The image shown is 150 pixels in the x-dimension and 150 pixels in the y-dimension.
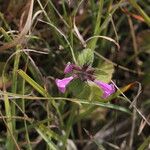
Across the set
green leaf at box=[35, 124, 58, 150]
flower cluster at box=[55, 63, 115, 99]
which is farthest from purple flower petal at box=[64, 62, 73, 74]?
green leaf at box=[35, 124, 58, 150]

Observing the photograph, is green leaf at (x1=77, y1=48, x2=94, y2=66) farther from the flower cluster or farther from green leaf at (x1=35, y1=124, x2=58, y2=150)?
green leaf at (x1=35, y1=124, x2=58, y2=150)

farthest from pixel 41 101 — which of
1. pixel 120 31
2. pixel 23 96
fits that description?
pixel 120 31

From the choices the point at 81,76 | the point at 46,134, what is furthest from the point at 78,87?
the point at 46,134

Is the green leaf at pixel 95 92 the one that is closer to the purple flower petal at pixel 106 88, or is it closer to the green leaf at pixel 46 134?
the purple flower petal at pixel 106 88

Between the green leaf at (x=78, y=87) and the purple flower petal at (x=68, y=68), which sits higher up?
the purple flower petal at (x=68, y=68)

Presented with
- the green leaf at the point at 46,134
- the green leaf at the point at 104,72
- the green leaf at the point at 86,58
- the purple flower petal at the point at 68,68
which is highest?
the green leaf at the point at 86,58

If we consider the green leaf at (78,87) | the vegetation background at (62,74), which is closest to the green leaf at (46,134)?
the vegetation background at (62,74)

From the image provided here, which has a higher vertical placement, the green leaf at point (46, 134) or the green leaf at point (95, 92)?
the green leaf at point (95, 92)

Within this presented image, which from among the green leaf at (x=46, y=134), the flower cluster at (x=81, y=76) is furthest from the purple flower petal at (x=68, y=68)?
the green leaf at (x=46, y=134)

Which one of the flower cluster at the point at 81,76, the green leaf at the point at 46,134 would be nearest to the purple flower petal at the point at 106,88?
the flower cluster at the point at 81,76
